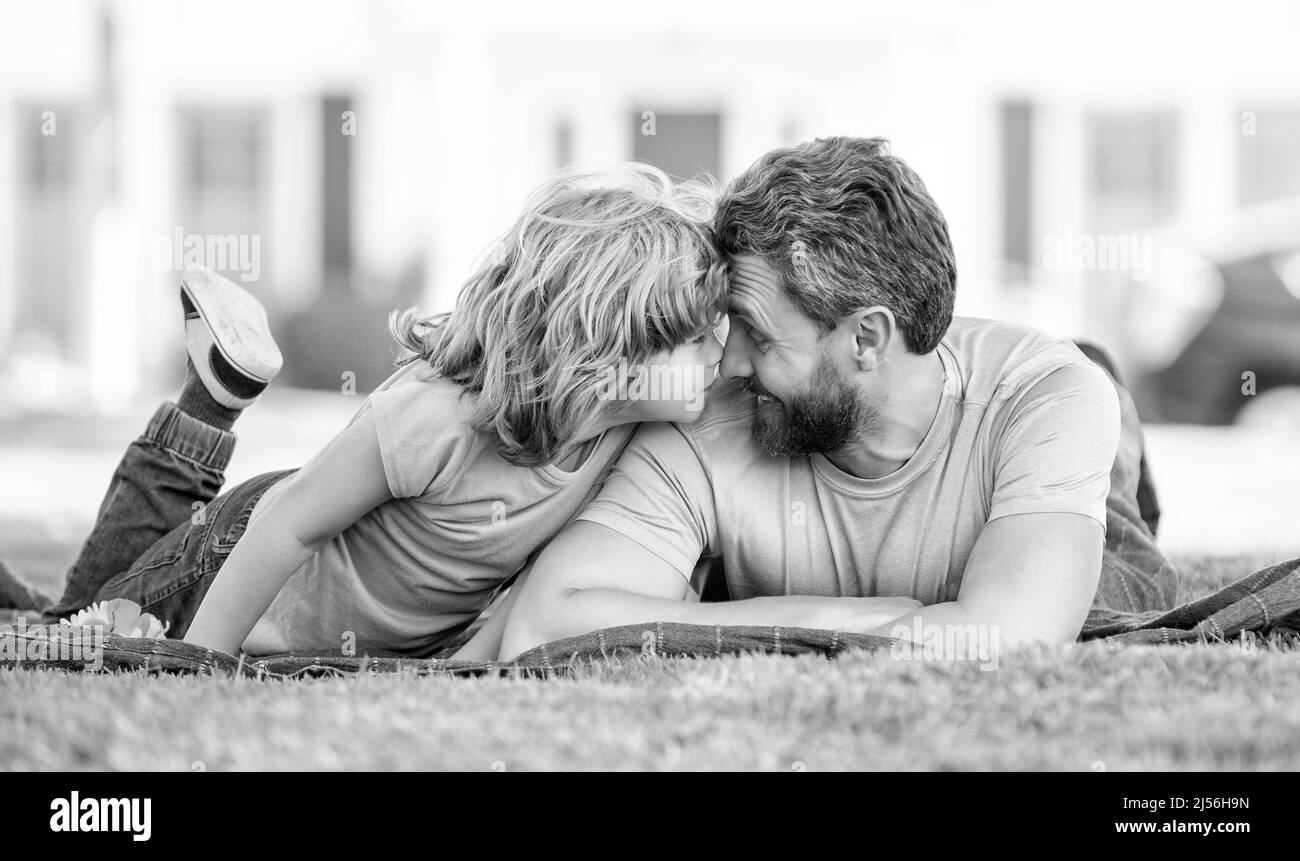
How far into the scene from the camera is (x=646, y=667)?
103 inches

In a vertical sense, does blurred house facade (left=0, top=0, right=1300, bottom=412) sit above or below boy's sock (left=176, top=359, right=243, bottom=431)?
above

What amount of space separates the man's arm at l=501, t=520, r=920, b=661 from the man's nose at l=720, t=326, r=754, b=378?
456 mm

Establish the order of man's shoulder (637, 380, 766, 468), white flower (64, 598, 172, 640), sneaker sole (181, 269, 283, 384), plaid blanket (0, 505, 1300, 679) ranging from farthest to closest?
sneaker sole (181, 269, 283, 384) → white flower (64, 598, 172, 640) → man's shoulder (637, 380, 766, 468) → plaid blanket (0, 505, 1300, 679)

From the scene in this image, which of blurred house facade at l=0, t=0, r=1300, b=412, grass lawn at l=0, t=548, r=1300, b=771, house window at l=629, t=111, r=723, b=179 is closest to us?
grass lawn at l=0, t=548, r=1300, b=771

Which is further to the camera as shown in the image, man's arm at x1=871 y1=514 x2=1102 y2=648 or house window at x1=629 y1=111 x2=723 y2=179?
house window at x1=629 y1=111 x2=723 y2=179

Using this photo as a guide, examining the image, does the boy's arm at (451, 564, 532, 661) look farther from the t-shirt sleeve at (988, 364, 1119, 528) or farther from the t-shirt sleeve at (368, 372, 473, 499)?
the t-shirt sleeve at (988, 364, 1119, 528)

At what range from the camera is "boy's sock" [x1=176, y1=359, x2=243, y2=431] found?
4.09 m

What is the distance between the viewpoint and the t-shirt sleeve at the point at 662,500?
3.14 metres

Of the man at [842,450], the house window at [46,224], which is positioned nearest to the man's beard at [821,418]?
the man at [842,450]

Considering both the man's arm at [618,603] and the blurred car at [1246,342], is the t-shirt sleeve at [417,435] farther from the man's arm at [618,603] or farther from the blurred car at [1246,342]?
the blurred car at [1246,342]

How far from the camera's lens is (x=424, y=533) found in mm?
3281

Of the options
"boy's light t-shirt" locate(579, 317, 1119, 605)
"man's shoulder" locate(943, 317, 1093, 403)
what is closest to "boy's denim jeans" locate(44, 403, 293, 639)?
"boy's light t-shirt" locate(579, 317, 1119, 605)
